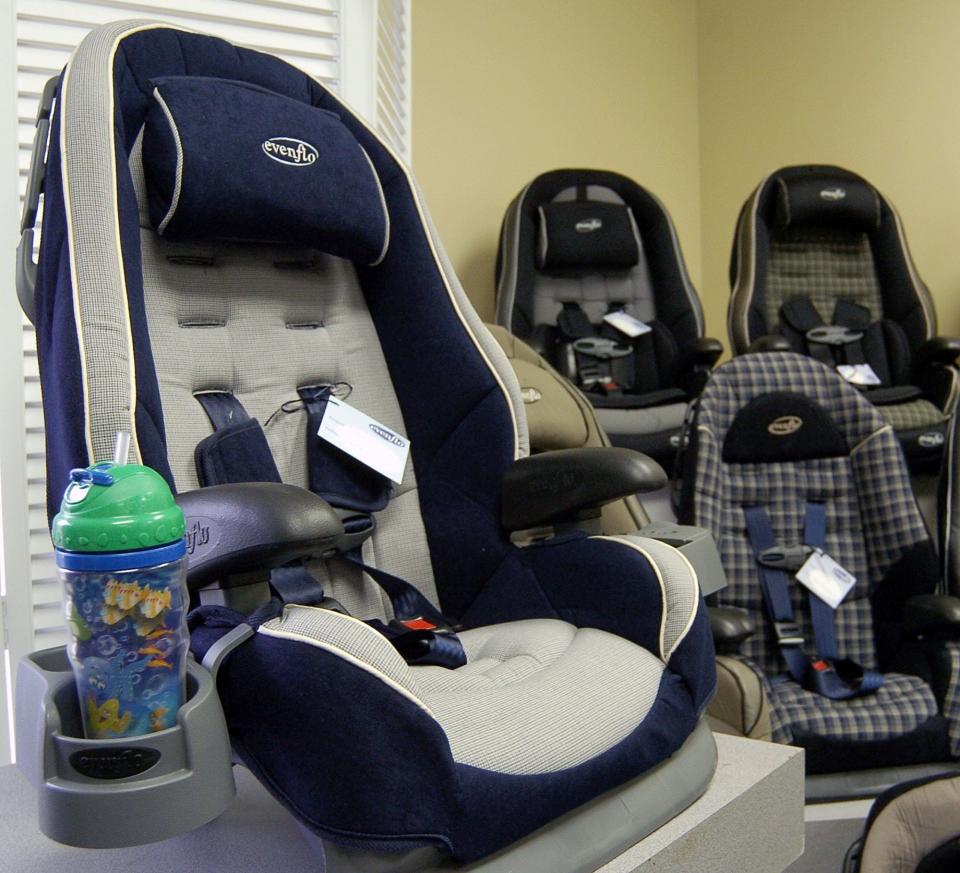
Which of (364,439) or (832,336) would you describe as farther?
(832,336)

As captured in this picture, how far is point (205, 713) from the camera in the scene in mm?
805

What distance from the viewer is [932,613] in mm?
1938

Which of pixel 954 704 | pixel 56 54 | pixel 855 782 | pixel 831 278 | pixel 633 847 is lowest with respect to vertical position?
pixel 855 782

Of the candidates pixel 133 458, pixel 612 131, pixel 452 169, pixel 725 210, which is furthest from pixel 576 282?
pixel 133 458

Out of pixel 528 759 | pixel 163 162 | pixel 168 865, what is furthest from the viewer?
pixel 163 162

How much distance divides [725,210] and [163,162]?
3.31m

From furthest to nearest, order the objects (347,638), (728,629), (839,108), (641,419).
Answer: (839,108) → (641,419) → (728,629) → (347,638)

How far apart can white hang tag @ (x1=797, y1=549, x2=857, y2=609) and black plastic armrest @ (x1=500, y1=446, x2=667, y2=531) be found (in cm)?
96

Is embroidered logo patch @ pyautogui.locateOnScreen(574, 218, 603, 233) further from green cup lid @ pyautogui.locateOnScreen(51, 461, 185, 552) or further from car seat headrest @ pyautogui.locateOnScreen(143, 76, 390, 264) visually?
green cup lid @ pyautogui.locateOnScreen(51, 461, 185, 552)

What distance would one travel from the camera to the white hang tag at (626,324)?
3.21m

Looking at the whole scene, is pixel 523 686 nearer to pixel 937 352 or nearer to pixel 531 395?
pixel 531 395

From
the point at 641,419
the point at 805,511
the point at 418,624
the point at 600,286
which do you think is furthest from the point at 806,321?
the point at 418,624

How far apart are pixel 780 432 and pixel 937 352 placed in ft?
3.74

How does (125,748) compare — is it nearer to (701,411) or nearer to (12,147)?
(12,147)
